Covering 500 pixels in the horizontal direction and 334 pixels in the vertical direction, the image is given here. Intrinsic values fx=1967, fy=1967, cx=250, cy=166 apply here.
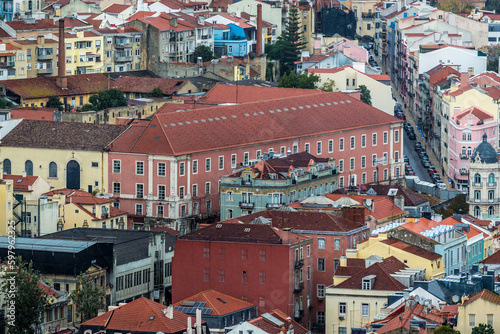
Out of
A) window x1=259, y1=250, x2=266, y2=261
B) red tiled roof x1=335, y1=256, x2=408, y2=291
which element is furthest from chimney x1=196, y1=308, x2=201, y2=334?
window x1=259, y1=250, x2=266, y2=261

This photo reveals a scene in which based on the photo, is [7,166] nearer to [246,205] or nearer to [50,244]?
[246,205]

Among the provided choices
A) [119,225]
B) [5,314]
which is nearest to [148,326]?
[5,314]

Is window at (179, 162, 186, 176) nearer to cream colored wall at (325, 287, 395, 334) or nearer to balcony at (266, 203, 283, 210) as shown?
balcony at (266, 203, 283, 210)

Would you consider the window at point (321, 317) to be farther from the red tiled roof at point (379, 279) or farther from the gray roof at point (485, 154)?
the gray roof at point (485, 154)

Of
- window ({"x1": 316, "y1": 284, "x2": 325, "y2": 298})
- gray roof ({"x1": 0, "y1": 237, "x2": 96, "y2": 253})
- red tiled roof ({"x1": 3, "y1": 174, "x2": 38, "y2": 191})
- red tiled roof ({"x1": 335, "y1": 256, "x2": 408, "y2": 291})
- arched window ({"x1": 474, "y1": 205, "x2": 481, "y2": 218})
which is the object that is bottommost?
window ({"x1": 316, "y1": 284, "x2": 325, "y2": 298})

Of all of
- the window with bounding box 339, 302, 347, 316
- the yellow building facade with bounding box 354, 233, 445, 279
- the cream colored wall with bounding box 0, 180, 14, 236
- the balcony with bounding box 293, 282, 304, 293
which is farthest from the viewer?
the cream colored wall with bounding box 0, 180, 14, 236

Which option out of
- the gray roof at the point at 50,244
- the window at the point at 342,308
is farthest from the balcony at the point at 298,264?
the gray roof at the point at 50,244

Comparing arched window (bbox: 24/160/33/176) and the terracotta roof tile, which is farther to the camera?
arched window (bbox: 24/160/33/176)

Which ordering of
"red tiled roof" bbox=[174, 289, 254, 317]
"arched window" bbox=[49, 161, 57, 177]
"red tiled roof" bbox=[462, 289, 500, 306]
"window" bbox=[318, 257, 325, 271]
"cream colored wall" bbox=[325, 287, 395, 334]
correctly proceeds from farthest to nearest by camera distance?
"arched window" bbox=[49, 161, 57, 177] < "window" bbox=[318, 257, 325, 271] < "cream colored wall" bbox=[325, 287, 395, 334] < "red tiled roof" bbox=[174, 289, 254, 317] < "red tiled roof" bbox=[462, 289, 500, 306]
